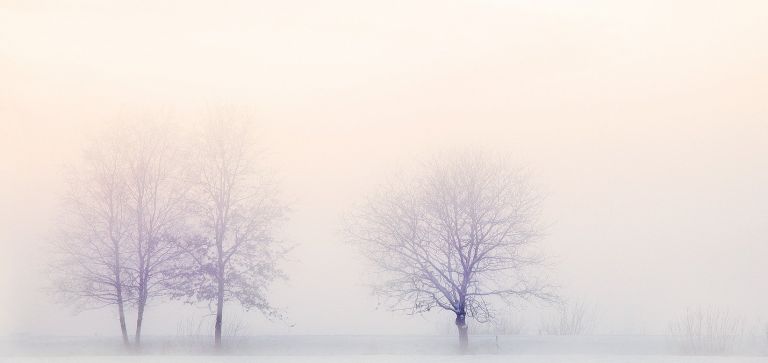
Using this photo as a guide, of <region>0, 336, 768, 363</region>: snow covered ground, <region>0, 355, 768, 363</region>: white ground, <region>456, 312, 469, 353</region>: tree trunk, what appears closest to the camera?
<region>0, 355, 768, 363</region>: white ground

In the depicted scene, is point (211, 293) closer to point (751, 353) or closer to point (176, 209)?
point (176, 209)

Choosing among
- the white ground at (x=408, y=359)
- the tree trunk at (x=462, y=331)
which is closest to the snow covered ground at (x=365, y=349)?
the white ground at (x=408, y=359)

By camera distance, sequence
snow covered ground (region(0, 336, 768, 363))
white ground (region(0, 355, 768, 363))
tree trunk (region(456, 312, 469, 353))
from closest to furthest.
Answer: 1. white ground (region(0, 355, 768, 363))
2. snow covered ground (region(0, 336, 768, 363))
3. tree trunk (region(456, 312, 469, 353))

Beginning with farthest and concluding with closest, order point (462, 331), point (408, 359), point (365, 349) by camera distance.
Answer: point (365, 349) → point (462, 331) → point (408, 359)

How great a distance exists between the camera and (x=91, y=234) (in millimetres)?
38875

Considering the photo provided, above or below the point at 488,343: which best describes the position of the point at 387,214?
above

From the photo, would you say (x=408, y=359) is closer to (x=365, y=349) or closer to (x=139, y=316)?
(x=365, y=349)

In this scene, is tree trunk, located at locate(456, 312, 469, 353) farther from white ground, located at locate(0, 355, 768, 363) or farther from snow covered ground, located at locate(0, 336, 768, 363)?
white ground, located at locate(0, 355, 768, 363)

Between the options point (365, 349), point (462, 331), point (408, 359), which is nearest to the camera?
point (408, 359)

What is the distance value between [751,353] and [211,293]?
23.3m

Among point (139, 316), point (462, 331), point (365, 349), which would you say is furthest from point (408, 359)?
point (139, 316)

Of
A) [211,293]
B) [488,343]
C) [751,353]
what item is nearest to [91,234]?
[211,293]

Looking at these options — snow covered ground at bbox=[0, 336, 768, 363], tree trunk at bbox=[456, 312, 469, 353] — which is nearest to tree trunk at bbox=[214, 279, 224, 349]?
snow covered ground at bbox=[0, 336, 768, 363]

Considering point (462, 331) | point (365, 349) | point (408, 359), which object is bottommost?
point (408, 359)
